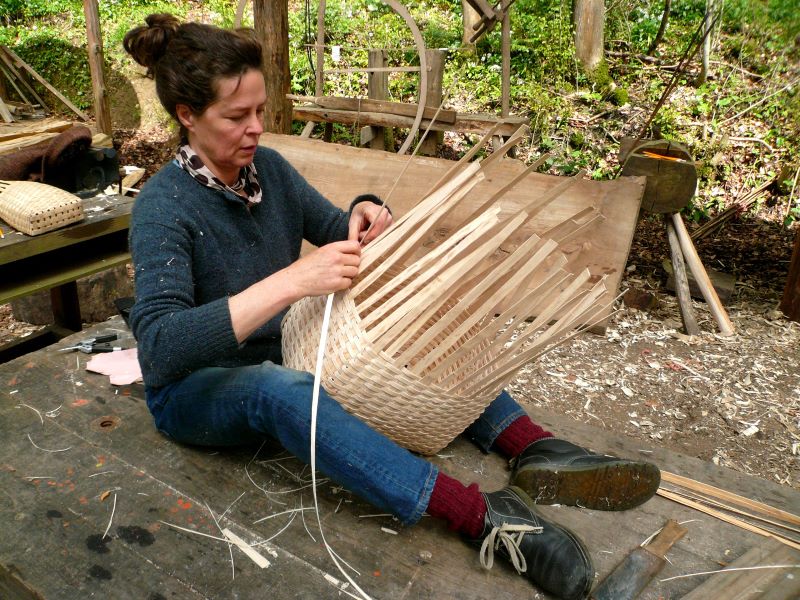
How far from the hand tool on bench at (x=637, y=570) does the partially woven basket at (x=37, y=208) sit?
2317mm

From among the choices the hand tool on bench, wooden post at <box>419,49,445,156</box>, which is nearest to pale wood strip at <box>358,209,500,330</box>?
the hand tool on bench

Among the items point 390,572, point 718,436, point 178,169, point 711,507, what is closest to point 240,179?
point 178,169

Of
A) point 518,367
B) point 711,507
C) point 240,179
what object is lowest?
point 711,507

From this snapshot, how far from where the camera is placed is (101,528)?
4.43 feet

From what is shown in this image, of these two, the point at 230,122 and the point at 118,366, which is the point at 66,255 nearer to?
the point at 118,366

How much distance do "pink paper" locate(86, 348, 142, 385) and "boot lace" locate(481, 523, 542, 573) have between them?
45.7 inches

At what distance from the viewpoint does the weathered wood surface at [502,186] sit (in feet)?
9.89

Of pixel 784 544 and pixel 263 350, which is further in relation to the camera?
pixel 263 350

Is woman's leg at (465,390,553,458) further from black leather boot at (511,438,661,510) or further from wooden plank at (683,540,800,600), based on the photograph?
wooden plank at (683,540,800,600)

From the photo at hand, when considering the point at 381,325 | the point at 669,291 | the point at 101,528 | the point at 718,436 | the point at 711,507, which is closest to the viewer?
the point at 381,325

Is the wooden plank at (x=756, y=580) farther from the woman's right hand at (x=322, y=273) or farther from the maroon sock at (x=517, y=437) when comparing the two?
the woman's right hand at (x=322, y=273)

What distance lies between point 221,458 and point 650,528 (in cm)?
108

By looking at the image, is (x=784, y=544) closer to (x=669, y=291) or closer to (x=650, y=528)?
(x=650, y=528)

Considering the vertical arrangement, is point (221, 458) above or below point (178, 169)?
below
